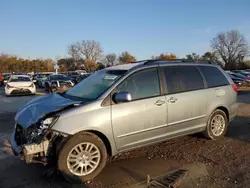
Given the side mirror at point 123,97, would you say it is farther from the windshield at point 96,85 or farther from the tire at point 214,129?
the tire at point 214,129

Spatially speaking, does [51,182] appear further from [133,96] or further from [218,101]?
[218,101]

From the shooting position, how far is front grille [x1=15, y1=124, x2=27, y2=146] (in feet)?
13.1

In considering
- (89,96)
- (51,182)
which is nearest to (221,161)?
(89,96)

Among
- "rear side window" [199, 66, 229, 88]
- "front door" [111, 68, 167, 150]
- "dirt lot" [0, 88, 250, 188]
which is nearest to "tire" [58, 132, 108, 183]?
"dirt lot" [0, 88, 250, 188]

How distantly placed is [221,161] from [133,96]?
1.94 meters

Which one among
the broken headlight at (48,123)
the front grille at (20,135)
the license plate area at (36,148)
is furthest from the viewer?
the front grille at (20,135)

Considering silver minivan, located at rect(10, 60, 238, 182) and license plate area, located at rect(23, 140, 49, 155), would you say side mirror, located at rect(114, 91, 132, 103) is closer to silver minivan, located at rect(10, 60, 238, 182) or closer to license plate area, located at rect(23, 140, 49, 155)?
silver minivan, located at rect(10, 60, 238, 182)

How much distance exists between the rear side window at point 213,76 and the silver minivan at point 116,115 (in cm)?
3

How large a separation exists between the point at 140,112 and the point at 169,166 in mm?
1048

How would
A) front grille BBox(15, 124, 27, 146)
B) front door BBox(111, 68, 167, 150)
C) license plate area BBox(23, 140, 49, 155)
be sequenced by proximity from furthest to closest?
front door BBox(111, 68, 167, 150) < front grille BBox(15, 124, 27, 146) < license plate area BBox(23, 140, 49, 155)

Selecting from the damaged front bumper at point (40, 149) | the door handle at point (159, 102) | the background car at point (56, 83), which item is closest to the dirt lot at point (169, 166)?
the damaged front bumper at point (40, 149)

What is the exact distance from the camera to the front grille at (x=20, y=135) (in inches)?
157

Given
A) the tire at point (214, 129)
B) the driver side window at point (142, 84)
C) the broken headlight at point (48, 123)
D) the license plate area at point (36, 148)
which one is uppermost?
the driver side window at point (142, 84)

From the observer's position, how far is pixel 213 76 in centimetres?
575
